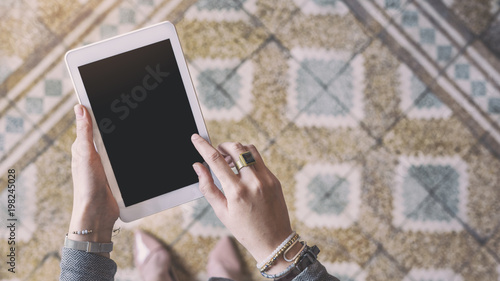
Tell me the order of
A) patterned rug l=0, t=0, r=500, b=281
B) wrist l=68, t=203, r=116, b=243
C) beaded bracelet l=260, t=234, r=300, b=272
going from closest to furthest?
1. beaded bracelet l=260, t=234, r=300, b=272
2. wrist l=68, t=203, r=116, b=243
3. patterned rug l=0, t=0, r=500, b=281

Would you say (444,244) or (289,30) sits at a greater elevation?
(289,30)

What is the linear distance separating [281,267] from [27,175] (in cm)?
90

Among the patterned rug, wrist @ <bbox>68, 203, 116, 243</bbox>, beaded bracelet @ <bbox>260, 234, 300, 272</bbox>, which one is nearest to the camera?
beaded bracelet @ <bbox>260, 234, 300, 272</bbox>

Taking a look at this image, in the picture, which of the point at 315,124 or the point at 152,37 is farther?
the point at 315,124

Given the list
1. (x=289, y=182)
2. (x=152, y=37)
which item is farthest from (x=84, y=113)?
(x=289, y=182)

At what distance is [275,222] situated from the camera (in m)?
0.77

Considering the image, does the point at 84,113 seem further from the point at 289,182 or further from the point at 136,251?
the point at 289,182

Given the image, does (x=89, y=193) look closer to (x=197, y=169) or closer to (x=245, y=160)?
(x=197, y=169)

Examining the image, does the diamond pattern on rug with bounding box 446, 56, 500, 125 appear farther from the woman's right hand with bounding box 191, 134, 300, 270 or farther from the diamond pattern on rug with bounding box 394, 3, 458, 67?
the woman's right hand with bounding box 191, 134, 300, 270

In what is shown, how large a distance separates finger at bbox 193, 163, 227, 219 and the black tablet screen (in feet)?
0.23

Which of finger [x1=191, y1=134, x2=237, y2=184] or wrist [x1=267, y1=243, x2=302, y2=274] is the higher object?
finger [x1=191, y1=134, x2=237, y2=184]

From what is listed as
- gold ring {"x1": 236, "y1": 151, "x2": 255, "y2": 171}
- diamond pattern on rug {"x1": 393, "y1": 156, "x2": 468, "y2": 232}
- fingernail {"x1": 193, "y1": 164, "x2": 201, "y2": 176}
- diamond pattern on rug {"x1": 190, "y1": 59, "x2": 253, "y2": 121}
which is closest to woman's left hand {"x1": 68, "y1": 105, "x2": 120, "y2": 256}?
fingernail {"x1": 193, "y1": 164, "x2": 201, "y2": 176}

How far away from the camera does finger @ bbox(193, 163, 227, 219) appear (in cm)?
78

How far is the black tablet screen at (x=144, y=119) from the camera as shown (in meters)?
0.83
